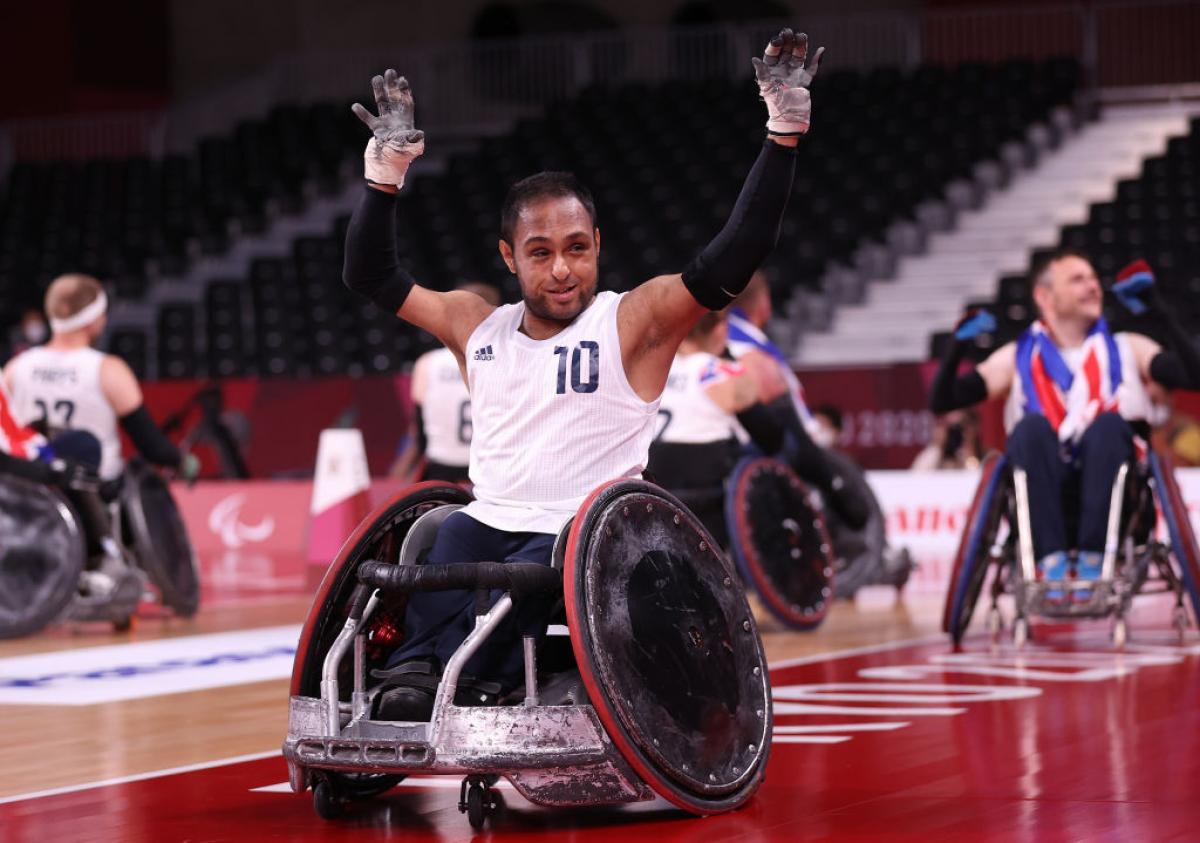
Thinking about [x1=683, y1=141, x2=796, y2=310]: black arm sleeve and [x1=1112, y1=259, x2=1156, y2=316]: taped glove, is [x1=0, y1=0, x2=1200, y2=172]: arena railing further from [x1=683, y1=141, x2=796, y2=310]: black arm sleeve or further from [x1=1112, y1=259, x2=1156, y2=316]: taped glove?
[x1=683, y1=141, x2=796, y2=310]: black arm sleeve

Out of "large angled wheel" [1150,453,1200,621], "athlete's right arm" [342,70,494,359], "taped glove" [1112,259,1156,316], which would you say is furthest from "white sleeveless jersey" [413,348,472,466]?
"athlete's right arm" [342,70,494,359]

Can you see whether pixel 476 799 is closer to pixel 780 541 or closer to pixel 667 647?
pixel 667 647

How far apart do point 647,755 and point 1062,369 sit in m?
4.47

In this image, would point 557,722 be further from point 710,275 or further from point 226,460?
point 226,460

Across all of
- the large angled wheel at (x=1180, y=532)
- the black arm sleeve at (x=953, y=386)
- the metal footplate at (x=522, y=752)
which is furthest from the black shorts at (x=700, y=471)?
the metal footplate at (x=522, y=752)

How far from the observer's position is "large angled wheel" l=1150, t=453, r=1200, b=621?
766 centimetres

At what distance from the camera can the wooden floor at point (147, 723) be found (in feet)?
18.6

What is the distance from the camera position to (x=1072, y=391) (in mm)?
8266

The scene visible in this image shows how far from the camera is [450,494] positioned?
5.14 metres

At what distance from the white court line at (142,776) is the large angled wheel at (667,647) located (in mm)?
1646

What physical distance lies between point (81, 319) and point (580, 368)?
5657mm

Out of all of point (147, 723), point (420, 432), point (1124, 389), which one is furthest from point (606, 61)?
point (147, 723)

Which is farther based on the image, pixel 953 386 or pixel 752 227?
pixel 953 386

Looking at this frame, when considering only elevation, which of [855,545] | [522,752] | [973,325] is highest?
[973,325]
